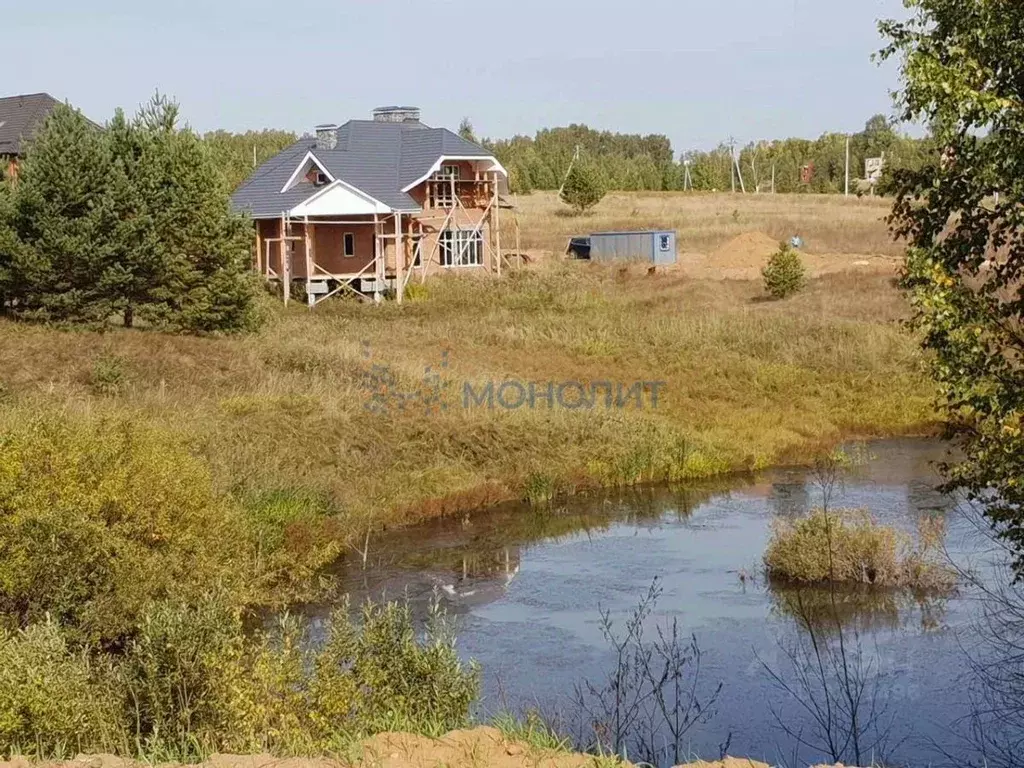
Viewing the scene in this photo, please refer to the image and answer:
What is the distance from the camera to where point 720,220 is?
206 feet

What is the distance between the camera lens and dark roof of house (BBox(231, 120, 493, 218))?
41125mm

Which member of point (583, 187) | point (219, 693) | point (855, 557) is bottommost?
point (855, 557)

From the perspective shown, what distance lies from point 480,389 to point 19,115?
2751cm

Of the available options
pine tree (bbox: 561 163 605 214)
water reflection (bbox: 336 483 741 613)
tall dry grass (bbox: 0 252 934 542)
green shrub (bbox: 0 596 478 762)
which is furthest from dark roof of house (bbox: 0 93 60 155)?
green shrub (bbox: 0 596 478 762)

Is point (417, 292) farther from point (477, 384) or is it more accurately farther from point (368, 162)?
point (477, 384)

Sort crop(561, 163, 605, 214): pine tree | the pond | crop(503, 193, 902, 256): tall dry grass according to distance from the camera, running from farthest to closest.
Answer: crop(561, 163, 605, 214): pine tree
crop(503, 193, 902, 256): tall dry grass
the pond

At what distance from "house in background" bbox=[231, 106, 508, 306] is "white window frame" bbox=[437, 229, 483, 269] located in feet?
0.15

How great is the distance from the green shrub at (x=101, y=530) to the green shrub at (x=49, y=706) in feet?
5.42

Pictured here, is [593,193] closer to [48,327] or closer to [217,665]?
[48,327]

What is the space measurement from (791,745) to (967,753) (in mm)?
1528

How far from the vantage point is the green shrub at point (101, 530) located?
1139cm

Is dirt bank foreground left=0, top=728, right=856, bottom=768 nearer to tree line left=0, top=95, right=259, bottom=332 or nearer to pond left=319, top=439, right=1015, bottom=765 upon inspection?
pond left=319, top=439, right=1015, bottom=765
